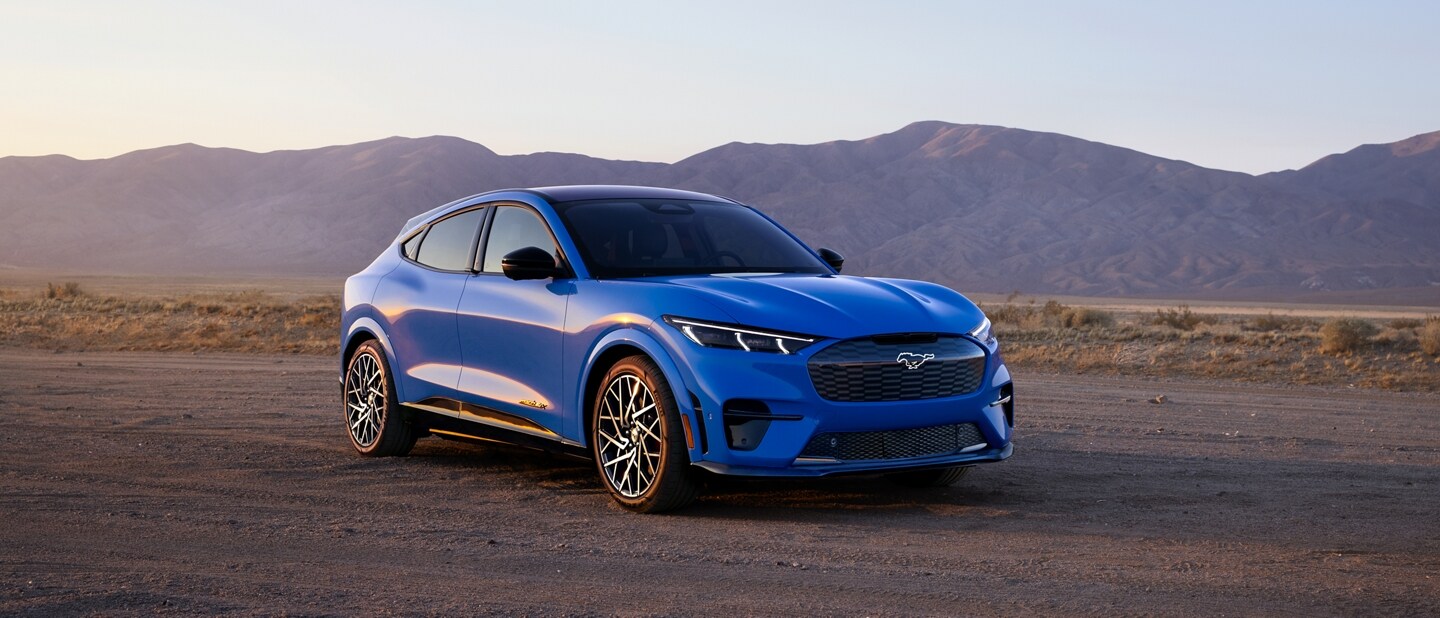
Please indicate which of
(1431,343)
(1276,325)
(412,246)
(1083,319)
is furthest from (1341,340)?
(412,246)

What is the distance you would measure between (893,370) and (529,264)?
2.08 meters

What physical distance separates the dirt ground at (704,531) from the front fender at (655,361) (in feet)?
1.63

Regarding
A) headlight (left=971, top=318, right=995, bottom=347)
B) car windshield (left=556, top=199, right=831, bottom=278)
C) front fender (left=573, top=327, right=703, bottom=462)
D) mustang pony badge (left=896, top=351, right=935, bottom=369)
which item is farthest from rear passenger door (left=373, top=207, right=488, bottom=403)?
headlight (left=971, top=318, right=995, bottom=347)

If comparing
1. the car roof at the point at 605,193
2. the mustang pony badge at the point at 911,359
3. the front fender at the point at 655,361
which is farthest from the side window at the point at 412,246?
the mustang pony badge at the point at 911,359

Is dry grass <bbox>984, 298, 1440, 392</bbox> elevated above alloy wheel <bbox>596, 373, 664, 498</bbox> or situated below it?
→ below

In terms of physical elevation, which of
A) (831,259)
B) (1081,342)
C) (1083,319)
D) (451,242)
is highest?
(451,242)

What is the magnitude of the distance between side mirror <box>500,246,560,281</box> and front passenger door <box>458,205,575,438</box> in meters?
0.11

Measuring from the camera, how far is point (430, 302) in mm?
9133

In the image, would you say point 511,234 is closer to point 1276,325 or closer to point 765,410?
point 765,410

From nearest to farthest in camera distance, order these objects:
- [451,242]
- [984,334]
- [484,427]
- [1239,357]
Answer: [984,334], [484,427], [451,242], [1239,357]

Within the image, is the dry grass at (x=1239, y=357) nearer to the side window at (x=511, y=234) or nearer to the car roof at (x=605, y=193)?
the car roof at (x=605, y=193)

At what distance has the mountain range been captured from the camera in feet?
403

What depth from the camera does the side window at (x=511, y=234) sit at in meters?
8.55

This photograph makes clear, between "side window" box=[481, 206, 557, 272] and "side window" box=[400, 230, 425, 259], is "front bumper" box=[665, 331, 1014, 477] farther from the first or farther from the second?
"side window" box=[400, 230, 425, 259]
